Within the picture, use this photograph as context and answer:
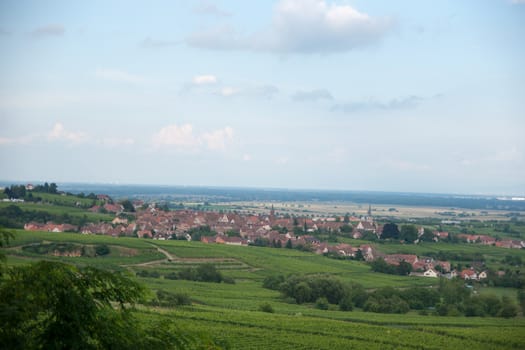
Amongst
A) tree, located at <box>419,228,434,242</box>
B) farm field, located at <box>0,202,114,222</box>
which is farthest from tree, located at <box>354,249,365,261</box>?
farm field, located at <box>0,202,114,222</box>

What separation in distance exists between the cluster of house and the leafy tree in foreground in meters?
93.6

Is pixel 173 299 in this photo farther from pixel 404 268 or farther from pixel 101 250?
pixel 404 268

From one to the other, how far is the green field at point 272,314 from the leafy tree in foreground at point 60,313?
11.6ft

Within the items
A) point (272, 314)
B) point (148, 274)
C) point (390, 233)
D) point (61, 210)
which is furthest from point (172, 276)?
point (390, 233)

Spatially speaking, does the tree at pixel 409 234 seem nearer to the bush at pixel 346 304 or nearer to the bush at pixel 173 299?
the bush at pixel 346 304

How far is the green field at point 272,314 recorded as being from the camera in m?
31.5

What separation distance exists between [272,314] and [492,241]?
2647 inches

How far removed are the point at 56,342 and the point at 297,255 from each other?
69.5 m

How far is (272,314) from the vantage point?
129ft

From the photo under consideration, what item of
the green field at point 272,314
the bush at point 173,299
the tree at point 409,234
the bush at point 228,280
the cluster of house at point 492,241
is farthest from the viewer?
the tree at point 409,234

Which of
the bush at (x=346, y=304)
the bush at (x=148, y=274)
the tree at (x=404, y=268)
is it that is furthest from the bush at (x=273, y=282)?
the tree at (x=404, y=268)

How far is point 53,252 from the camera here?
197 ft

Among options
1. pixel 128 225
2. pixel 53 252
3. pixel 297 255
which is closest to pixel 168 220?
pixel 128 225

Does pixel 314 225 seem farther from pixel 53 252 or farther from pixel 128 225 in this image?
pixel 53 252
